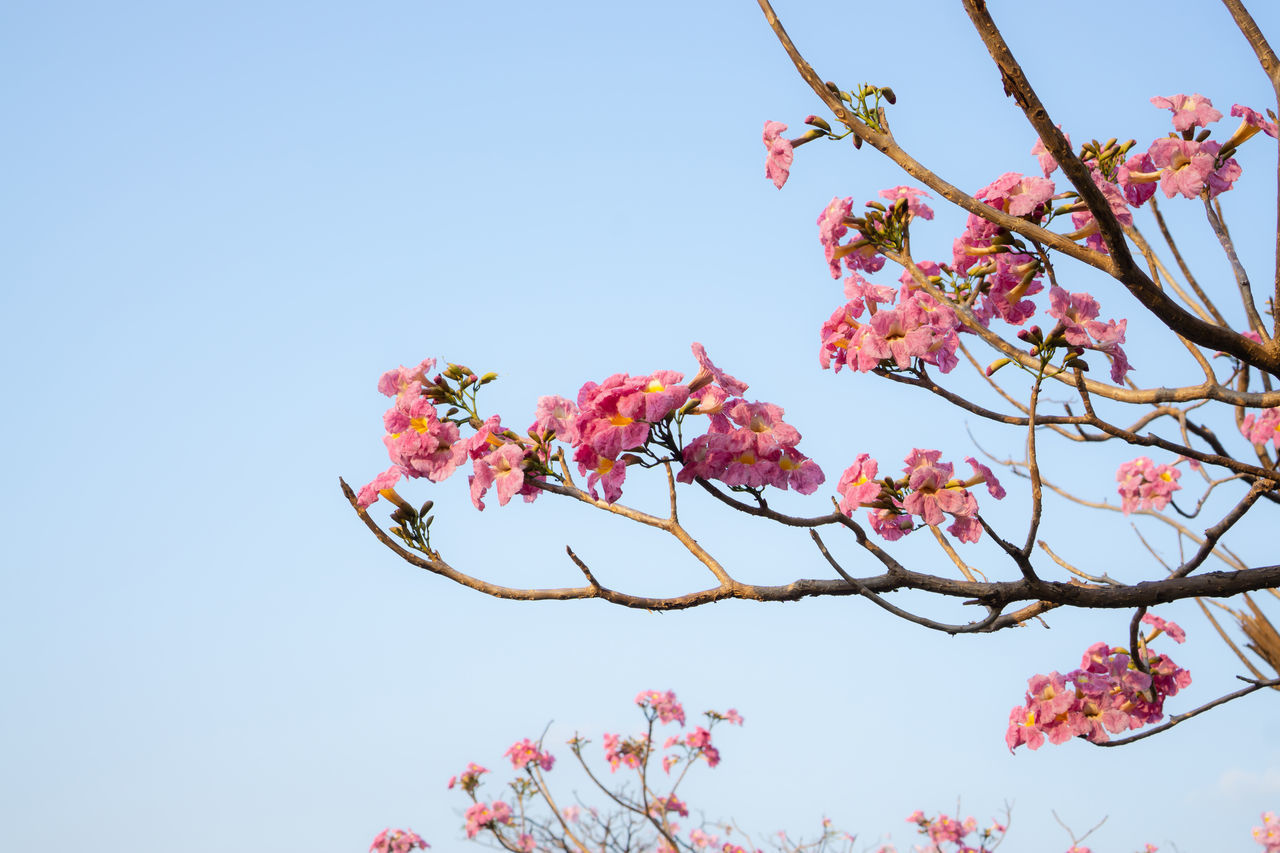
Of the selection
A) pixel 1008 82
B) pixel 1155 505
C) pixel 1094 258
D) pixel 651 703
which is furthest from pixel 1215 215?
pixel 651 703

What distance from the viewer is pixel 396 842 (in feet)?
27.0

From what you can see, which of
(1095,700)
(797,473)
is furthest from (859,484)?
(1095,700)

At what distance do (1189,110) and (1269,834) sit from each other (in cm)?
813

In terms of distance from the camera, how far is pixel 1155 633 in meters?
3.31

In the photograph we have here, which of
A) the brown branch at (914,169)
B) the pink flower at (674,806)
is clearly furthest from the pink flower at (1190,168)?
the pink flower at (674,806)

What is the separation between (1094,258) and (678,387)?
746mm

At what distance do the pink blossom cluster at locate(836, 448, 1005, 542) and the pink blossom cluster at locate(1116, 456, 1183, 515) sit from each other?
330cm

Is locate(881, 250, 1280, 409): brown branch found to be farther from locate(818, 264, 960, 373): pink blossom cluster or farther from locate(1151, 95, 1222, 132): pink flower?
locate(1151, 95, 1222, 132): pink flower

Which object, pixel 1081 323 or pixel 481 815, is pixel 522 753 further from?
pixel 1081 323

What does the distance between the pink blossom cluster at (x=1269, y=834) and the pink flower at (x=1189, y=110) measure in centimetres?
807

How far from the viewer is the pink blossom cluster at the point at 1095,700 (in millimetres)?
3035

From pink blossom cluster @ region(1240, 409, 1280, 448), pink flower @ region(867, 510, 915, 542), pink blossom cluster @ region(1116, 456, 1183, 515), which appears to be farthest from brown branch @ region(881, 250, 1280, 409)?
pink blossom cluster @ region(1116, 456, 1183, 515)

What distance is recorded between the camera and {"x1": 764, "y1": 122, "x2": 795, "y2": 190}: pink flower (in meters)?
2.24

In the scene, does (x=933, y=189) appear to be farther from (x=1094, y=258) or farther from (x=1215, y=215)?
(x=1215, y=215)
